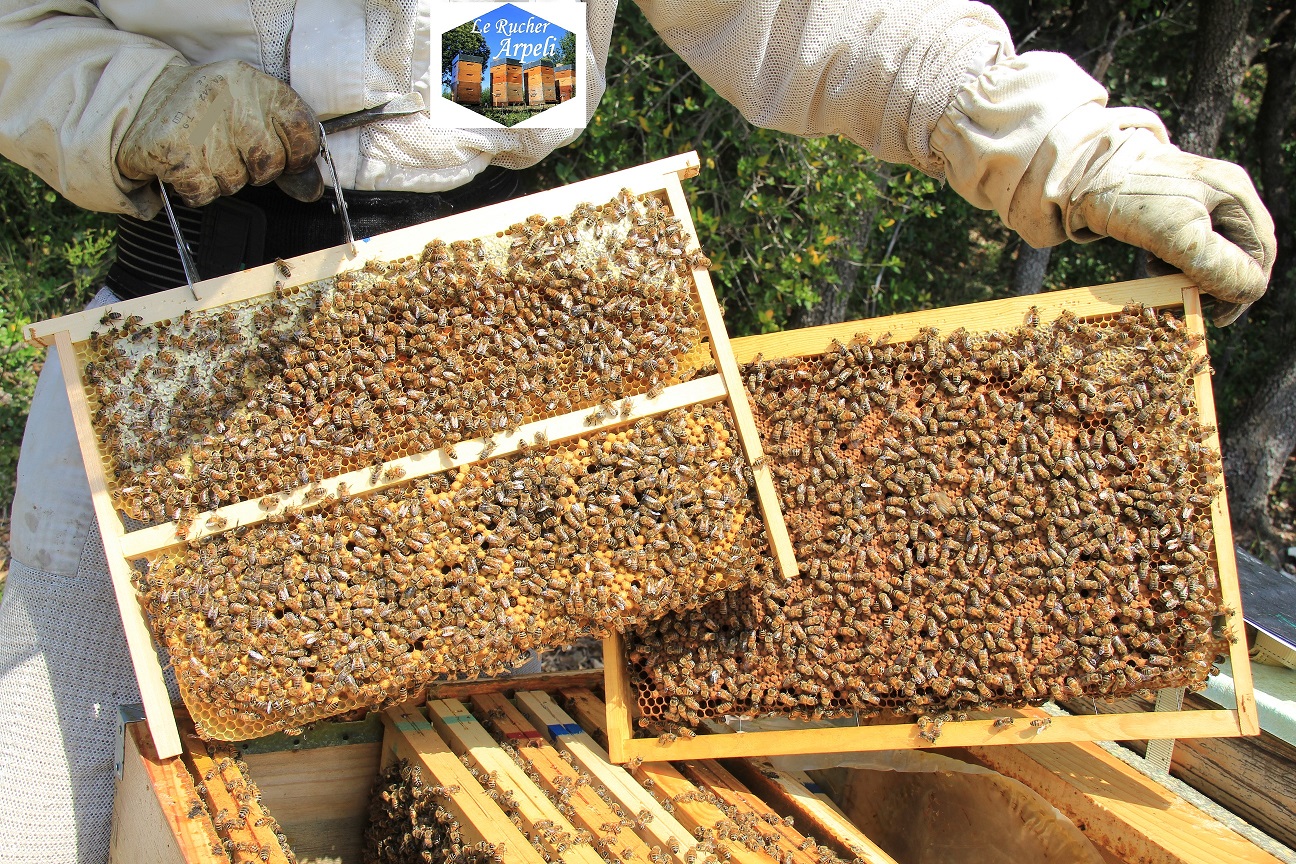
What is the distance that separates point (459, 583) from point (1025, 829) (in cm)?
197

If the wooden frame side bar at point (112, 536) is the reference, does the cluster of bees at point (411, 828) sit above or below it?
below

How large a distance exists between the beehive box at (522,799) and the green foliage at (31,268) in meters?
4.28

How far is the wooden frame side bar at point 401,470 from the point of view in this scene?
2.55m

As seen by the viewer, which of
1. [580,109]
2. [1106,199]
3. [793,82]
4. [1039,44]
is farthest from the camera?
[1039,44]

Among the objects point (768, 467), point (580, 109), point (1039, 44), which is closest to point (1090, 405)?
point (768, 467)

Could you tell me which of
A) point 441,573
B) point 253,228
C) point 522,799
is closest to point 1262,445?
point 522,799

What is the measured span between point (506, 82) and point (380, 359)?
83cm

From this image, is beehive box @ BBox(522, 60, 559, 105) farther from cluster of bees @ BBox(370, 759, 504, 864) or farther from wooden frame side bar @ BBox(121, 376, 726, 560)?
cluster of bees @ BBox(370, 759, 504, 864)

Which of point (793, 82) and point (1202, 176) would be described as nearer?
point (1202, 176)

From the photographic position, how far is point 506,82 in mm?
2389

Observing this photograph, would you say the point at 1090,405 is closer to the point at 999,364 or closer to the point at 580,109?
the point at 999,364

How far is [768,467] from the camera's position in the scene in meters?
2.75

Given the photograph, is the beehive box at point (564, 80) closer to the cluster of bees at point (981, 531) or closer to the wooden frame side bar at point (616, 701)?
the cluster of bees at point (981, 531)

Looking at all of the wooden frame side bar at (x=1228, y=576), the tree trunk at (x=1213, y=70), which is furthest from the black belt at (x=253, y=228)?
the tree trunk at (x=1213, y=70)
